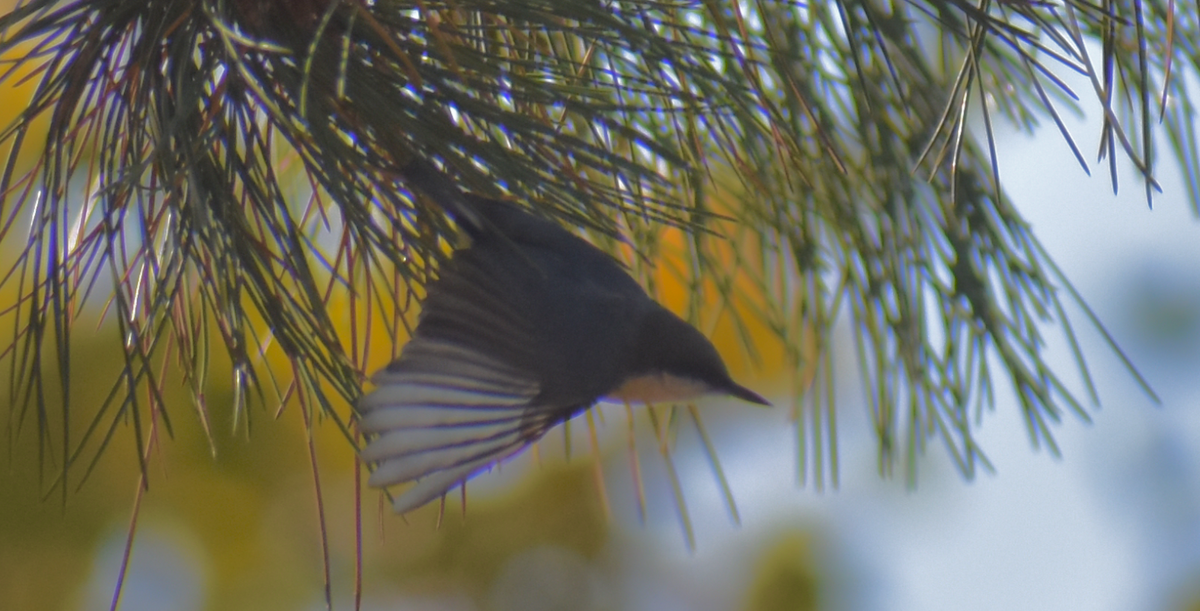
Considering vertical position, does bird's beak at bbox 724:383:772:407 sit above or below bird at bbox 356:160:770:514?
below

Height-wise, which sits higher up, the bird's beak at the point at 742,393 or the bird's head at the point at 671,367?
the bird's head at the point at 671,367

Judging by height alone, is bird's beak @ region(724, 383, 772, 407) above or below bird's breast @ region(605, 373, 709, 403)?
below

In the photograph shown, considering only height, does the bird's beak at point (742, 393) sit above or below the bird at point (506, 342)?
below

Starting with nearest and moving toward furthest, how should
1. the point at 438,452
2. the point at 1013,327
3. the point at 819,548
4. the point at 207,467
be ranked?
the point at 438,452 < the point at 1013,327 < the point at 207,467 < the point at 819,548

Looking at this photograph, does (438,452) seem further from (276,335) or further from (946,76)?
(946,76)

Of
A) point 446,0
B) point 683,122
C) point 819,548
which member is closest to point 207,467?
point 819,548
